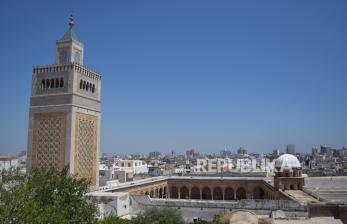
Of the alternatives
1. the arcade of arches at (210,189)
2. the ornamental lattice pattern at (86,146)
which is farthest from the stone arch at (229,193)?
the ornamental lattice pattern at (86,146)

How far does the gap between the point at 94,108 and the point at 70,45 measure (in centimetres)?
432

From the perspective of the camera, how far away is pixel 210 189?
40125mm

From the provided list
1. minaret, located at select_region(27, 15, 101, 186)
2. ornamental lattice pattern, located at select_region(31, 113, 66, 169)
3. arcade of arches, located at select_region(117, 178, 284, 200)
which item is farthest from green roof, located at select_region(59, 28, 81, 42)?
arcade of arches, located at select_region(117, 178, 284, 200)

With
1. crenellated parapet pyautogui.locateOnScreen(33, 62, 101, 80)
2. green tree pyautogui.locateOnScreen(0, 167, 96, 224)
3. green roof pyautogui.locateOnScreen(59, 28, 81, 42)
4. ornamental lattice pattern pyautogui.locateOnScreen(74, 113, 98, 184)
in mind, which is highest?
green roof pyautogui.locateOnScreen(59, 28, 81, 42)

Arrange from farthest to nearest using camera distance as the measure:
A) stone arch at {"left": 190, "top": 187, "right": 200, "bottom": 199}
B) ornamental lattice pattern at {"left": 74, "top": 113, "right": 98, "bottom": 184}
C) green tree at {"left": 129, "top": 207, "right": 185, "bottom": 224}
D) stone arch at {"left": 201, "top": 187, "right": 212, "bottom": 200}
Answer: stone arch at {"left": 190, "top": 187, "right": 200, "bottom": 199}, stone arch at {"left": 201, "top": 187, "right": 212, "bottom": 200}, ornamental lattice pattern at {"left": 74, "top": 113, "right": 98, "bottom": 184}, green tree at {"left": 129, "top": 207, "right": 185, "bottom": 224}

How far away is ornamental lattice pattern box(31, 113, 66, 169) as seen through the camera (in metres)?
Result: 23.1

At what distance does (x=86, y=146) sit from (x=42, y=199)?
34.7 ft

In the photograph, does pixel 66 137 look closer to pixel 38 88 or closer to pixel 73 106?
pixel 73 106

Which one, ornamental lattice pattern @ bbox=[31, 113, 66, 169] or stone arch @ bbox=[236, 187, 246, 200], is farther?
stone arch @ bbox=[236, 187, 246, 200]

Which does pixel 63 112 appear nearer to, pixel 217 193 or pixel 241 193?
pixel 217 193

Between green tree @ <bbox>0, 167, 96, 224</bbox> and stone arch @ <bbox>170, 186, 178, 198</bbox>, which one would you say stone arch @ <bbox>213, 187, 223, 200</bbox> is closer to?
stone arch @ <bbox>170, 186, 178, 198</bbox>

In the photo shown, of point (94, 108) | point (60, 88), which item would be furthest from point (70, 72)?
point (94, 108)

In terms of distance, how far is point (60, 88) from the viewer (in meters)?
23.5

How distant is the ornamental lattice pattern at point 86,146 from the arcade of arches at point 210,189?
37.8 feet
